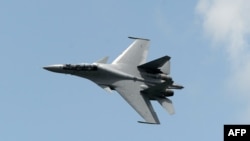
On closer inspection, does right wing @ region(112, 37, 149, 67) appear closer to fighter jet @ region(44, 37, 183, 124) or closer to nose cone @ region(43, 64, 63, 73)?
fighter jet @ region(44, 37, 183, 124)

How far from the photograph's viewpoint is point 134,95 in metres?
60.0

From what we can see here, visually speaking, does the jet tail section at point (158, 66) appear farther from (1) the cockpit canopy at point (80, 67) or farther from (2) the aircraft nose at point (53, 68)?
(2) the aircraft nose at point (53, 68)

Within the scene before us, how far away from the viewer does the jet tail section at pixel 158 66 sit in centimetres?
6088

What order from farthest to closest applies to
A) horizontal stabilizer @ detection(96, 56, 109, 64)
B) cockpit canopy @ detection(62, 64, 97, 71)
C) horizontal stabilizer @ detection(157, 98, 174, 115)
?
horizontal stabilizer @ detection(96, 56, 109, 64)
horizontal stabilizer @ detection(157, 98, 174, 115)
cockpit canopy @ detection(62, 64, 97, 71)

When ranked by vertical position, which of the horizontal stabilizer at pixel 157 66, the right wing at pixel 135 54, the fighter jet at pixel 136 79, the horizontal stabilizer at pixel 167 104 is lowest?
the horizontal stabilizer at pixel 167 104

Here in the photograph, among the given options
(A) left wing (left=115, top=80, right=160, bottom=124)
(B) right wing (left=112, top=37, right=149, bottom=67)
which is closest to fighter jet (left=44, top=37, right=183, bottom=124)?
(A) left wing (left=115, top=80, right=160, bottom=124)

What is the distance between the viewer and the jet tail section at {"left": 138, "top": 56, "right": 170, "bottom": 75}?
2397 inches

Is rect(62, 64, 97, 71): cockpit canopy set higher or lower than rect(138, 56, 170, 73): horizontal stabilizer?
lower

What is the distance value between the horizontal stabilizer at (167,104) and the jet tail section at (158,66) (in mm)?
3197

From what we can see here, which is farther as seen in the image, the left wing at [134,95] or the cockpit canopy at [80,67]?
the cockpit canopy at [80,67]

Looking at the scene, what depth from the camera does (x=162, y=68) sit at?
6175cm

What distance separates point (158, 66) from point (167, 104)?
13.8ft

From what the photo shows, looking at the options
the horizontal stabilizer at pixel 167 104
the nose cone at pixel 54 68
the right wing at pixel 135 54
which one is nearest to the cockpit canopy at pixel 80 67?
the nose cone at pixel 54 68

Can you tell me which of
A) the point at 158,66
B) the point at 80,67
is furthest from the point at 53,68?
the point at 158,66
